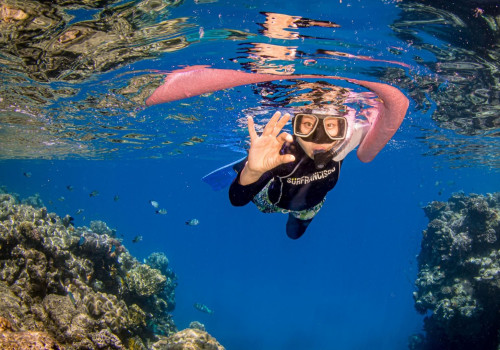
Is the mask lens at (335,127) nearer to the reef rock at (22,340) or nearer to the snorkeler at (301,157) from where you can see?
the snorkeler at (301,157)

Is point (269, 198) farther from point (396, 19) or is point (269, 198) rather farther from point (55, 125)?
point (55, 125)

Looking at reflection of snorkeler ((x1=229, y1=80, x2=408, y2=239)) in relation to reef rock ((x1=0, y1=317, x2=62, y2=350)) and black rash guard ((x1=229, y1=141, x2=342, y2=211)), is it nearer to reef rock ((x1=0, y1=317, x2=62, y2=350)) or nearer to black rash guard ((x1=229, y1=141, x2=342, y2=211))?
black rash guard ((x1=229, y1=141, x2=342, y2=211))

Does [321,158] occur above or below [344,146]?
above

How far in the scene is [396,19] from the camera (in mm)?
6145

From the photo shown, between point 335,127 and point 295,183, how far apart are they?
3.72 feet

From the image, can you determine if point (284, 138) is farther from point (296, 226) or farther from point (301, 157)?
point (296, 226)

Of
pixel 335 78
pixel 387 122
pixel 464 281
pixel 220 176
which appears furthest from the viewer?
pixel 464 281

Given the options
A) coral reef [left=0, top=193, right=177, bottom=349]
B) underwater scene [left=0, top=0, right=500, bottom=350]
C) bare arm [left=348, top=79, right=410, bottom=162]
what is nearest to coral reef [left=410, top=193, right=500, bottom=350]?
underwater scene [left=0, top=0, right=500, bottom=350]

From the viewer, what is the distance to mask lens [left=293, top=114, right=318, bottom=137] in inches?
167

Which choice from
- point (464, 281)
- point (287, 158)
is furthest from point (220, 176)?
point (464, 281)

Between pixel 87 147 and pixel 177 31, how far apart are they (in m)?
23.7

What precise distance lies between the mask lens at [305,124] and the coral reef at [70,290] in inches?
154

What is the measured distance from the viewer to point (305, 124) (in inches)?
171

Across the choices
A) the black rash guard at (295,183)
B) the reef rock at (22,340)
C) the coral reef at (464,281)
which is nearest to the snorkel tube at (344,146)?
the black rash guard at (295,183)
